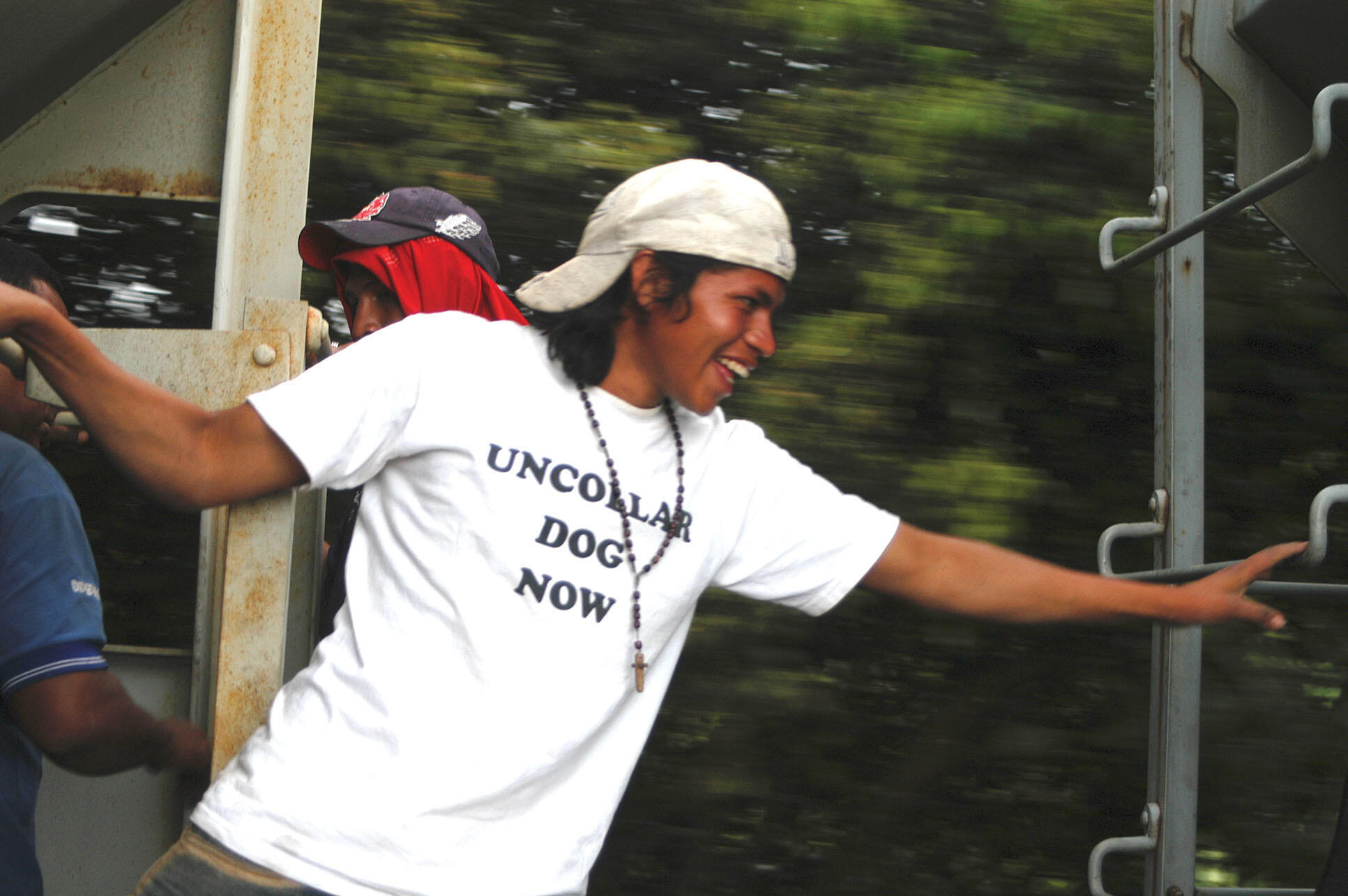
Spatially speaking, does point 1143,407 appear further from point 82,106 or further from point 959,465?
point 82,106

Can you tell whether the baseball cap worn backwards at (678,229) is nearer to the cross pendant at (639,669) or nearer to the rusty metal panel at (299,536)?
the rusty metal panel at (299,536)

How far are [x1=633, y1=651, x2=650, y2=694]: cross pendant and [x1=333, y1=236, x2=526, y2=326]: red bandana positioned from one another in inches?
26.5

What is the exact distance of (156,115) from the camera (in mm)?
1869

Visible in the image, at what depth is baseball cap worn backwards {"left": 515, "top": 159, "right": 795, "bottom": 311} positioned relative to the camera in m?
1.57

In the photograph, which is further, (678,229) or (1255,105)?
(1255,105)

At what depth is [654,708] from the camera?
1.61 metres

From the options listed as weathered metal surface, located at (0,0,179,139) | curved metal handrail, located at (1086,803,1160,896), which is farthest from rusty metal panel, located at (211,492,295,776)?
curved metal handrail, located at (1086,803,1160,896)

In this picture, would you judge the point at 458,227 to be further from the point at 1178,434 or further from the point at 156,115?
the point at 1178,434

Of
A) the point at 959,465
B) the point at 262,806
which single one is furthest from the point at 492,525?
the point at 959,465

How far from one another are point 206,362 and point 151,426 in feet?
0.90

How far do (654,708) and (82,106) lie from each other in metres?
1.22

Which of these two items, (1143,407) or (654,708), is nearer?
(654,708)

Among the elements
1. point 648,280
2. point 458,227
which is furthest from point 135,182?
point 648,280

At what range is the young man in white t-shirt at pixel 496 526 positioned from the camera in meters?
1.40
